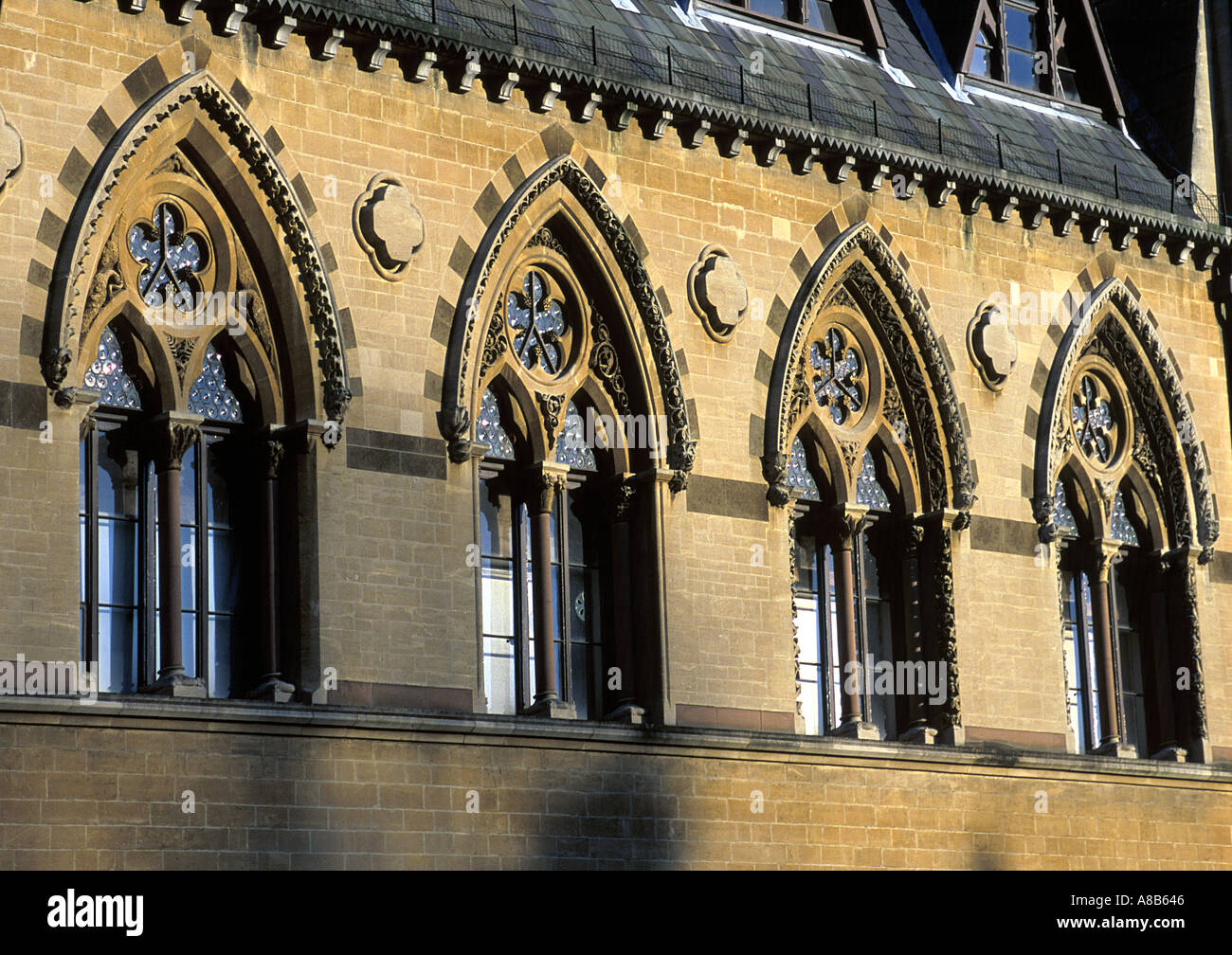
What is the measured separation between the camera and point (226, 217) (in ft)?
62.6

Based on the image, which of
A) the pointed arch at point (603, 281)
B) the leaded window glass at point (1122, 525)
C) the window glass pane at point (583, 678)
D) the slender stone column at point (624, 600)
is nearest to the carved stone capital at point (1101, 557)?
the leaded window glass at point (1122, 525)

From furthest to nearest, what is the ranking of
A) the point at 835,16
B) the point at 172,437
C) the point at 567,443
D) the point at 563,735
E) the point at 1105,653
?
1. the point at 835,16
2. the point at 1105,653
3. the point at 567,443
4. the point at 563,735
5. the point at 172,437

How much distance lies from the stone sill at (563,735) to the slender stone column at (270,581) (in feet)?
1.04

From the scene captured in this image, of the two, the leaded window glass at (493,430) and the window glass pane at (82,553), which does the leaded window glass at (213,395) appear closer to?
the window glass pane at (82,553)

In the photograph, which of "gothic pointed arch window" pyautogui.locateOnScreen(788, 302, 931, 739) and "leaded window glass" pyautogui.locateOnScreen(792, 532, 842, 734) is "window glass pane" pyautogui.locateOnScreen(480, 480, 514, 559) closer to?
"gothic pointed arch window" pyautogui.locateOnScreen(788, 302, 931, 739)

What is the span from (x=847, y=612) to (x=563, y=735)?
3.86m

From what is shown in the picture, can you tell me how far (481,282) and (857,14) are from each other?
6.72m

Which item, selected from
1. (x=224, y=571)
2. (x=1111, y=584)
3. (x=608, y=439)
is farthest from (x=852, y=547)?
(x=224, y=571)

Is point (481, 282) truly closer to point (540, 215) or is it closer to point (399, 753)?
point (540, 215)

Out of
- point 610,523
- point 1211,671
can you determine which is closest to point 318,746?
point 610,523

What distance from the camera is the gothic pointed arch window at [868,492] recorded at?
72.8 feet

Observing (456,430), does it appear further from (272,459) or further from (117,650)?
(117,650)

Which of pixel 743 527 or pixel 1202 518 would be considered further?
pixel 1202 518

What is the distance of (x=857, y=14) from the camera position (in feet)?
81.3
